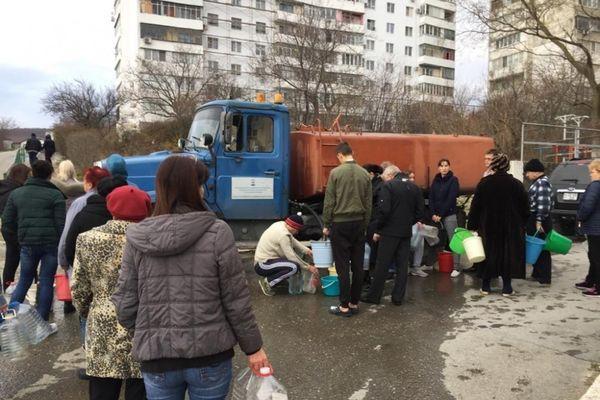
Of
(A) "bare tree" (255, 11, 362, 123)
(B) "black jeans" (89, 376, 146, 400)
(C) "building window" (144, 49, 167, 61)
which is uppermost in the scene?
(C) "building window" (144, 49, 167, 61)

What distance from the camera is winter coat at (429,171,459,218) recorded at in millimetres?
7469

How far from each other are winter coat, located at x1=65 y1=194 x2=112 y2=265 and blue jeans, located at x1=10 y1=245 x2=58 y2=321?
1.81 meters

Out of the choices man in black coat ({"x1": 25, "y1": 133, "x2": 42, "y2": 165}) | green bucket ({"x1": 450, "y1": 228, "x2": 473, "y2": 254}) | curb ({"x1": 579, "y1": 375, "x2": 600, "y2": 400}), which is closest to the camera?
curb ({"x1": 579, "y1": 375, "x2": 600, "y2": 400})

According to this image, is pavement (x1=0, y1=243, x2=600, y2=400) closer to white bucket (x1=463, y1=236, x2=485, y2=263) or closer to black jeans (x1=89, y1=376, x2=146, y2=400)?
white bucket (x1=463, y1=236, x2=485, y2=263)

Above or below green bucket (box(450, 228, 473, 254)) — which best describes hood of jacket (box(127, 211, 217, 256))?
above

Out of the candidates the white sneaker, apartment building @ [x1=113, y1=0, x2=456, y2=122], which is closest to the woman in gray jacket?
the white sneaker

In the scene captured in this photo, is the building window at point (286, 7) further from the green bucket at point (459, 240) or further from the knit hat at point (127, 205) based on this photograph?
the knit hat at point (127, 205)

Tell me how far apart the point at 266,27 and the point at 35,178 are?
53478 millimetres

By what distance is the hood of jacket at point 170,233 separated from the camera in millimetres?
2078

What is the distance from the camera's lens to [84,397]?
3762mm

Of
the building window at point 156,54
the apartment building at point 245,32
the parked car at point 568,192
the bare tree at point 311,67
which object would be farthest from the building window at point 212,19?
the parked car at point 568,192

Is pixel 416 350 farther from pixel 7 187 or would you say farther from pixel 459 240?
pixel 7 187

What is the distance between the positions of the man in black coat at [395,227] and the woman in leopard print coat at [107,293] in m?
3.65

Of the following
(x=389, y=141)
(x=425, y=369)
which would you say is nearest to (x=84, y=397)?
(x=425, y=369)
